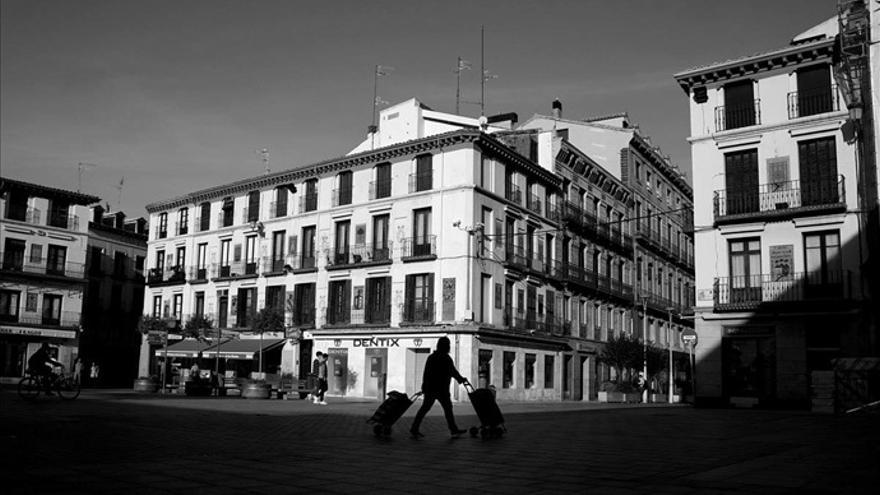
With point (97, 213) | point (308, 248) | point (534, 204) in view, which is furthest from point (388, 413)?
point (97, 213)

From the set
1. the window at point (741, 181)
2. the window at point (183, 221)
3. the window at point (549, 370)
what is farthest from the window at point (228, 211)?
the window at point (741, 181)

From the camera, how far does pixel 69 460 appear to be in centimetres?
818

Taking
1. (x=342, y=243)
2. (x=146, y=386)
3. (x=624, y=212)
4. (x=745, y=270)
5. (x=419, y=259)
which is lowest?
(x=146, y=386)

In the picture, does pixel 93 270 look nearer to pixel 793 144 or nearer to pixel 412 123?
pixel 412 123

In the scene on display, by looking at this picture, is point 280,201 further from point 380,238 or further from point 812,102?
point 812,102

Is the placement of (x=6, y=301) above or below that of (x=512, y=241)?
below

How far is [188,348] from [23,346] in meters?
15.3

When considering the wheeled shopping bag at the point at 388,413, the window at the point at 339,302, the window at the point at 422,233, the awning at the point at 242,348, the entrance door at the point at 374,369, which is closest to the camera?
the wheeled shopping bag at the point at 388,413

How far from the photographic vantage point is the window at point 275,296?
45844 millimetres

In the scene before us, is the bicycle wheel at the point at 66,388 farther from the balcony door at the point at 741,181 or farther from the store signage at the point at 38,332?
the store signage at the point at 38,332

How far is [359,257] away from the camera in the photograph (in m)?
42.3

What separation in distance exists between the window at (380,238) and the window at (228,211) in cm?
1294

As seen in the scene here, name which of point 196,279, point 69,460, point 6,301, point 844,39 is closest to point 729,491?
point 69,460

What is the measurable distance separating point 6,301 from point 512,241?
117ft
